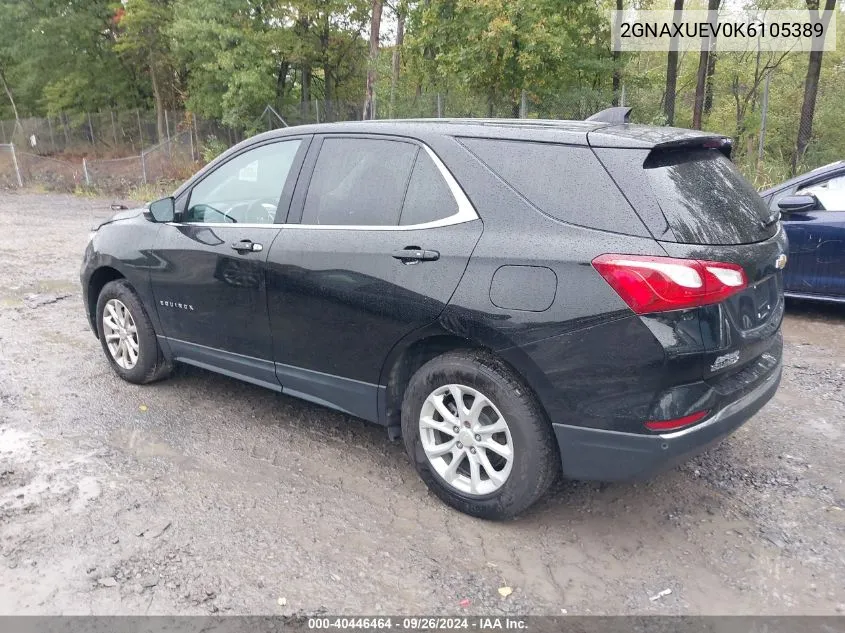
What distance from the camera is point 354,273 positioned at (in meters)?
3.47

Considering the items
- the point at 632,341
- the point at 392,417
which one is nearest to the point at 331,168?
the point at 392,417

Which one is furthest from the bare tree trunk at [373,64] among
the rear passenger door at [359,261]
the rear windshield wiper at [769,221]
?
the rear windshield wiper at [769,221]

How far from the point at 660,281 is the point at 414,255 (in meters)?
1.15

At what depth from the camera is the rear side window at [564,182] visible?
9.32 feet

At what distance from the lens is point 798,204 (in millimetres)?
6191

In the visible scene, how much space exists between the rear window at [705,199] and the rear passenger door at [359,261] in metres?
0.83

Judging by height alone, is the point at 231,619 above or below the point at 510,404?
below

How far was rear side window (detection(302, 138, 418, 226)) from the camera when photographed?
3.48 meters

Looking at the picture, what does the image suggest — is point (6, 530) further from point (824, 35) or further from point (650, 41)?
point (650, 41)

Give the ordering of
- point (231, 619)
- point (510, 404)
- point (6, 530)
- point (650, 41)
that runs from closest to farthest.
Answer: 1. point (231, 619)
2. point (510, 404)
3. point (6, 530)
4. point (650, 41)

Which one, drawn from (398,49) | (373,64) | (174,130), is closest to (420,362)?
(373,64)

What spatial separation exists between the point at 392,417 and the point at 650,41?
73.9 feet

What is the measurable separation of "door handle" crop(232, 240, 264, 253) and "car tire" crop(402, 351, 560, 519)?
1272 millimetres

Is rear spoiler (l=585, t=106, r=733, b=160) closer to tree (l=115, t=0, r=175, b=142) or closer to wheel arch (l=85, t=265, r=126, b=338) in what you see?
wheel arch (l=85, t=265, r=126, b=338)
